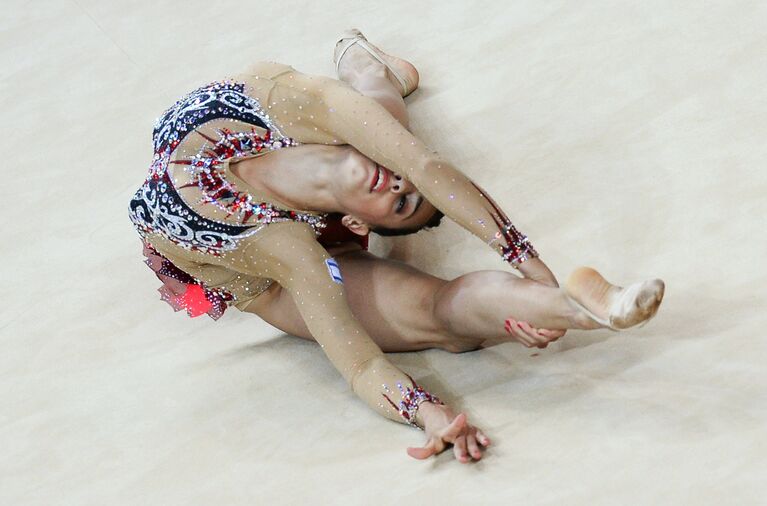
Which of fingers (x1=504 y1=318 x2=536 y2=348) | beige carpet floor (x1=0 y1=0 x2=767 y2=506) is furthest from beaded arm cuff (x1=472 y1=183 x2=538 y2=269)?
beige carpet floor (x1=0 y1=0 x2=767 y2=506)

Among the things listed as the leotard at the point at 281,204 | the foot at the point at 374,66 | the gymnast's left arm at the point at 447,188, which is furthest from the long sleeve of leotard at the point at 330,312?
the foot at the point at 374,66

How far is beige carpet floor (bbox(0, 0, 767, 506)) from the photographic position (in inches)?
70.7

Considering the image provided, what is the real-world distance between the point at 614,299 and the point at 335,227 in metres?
0.75

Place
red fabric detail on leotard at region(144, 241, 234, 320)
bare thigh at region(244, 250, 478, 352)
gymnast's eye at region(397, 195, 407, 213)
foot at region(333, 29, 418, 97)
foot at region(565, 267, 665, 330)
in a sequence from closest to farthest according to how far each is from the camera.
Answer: foot at region(565, 267, 665, 330), gymnast's eye at region(397, 195, 407, 213), bare thigh at region(244, 250, 478, 352), red fabric detail on leotard at region(144, 241, 234, 320), foot at region(333, 29, 418, 97)

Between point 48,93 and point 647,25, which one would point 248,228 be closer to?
point 647,25

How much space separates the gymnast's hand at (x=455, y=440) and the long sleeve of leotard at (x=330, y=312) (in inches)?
3.4

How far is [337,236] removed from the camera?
2.29 metres

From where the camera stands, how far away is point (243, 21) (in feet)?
10.7

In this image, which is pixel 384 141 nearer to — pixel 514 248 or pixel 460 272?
pixel 514 248

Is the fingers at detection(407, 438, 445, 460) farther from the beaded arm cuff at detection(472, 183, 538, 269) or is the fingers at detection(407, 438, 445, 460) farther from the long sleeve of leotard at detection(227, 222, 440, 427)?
the beaded arm cuff at detection(472, 183, 538, 269)

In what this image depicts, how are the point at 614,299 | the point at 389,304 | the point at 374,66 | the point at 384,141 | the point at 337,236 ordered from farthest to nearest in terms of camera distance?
the point at 374,66 < the point at 337,236 < the point at 389,304 < the point at 384,141 < the point at 614,299

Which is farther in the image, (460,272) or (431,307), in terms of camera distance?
(460,272)

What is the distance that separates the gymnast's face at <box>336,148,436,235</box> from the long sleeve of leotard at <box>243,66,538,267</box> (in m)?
0.04

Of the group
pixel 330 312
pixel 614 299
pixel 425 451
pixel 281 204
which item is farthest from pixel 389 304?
pixel 614 299
